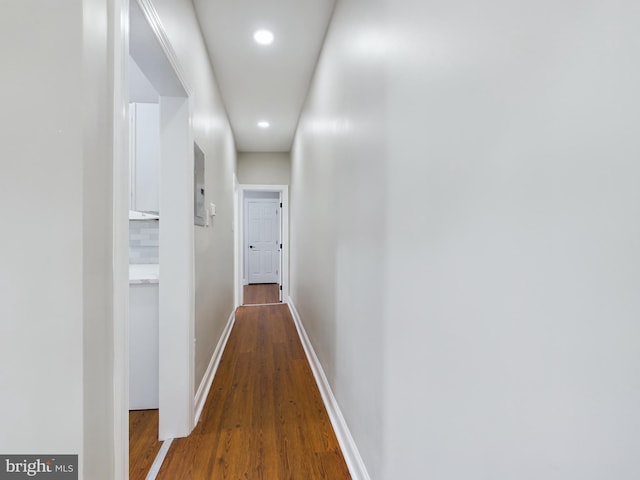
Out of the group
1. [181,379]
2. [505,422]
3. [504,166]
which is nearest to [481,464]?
[505,422]

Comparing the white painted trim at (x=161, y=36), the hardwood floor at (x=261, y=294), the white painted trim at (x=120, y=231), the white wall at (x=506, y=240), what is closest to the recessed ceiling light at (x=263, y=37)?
the white painted trim at (x=161, y=36)

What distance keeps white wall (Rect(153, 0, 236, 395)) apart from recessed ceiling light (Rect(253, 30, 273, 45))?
1.32ft

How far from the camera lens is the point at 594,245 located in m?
0.45

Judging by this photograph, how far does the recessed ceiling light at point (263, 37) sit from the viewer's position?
2.27 m

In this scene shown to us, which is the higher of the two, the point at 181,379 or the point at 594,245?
the point at 594,245

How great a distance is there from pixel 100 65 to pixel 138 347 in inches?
68.5

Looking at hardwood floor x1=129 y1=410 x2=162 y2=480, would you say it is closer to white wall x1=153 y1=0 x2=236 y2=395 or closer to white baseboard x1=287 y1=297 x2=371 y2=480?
white wall x1=153 y1=0 x2=236 y2=395

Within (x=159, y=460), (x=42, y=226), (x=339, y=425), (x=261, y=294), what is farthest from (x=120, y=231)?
(x=261, y=294)

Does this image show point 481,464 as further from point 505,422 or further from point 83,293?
point 83,293

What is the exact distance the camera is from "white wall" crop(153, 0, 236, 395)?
1725 mm

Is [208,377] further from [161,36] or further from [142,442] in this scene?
[161,36]

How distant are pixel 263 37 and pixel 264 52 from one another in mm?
203

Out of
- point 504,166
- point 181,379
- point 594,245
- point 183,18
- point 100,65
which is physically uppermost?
point 183,18

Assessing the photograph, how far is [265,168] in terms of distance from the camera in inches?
207
